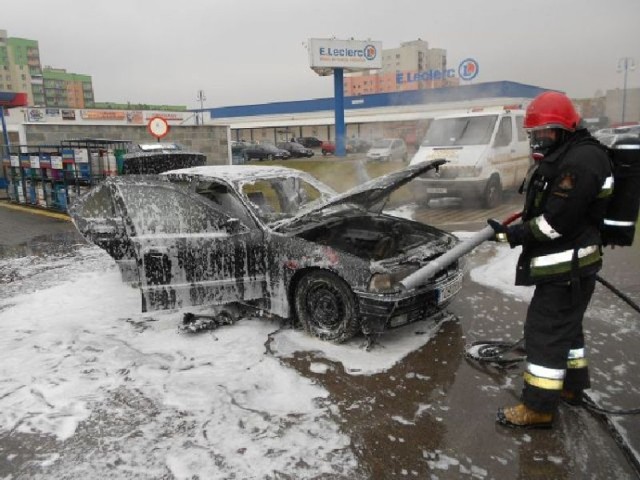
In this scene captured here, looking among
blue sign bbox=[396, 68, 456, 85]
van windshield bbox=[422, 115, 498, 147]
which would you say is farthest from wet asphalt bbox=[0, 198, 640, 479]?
blue sign bbox=[396, 68, 456, 85]

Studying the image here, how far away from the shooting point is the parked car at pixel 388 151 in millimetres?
25578

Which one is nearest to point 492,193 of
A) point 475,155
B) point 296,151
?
point 475,155

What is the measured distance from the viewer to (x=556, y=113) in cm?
299

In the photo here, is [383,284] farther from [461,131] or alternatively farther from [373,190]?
[461,131]

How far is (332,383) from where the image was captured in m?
3.81

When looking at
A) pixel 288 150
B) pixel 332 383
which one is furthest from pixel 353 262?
pixel 288 150

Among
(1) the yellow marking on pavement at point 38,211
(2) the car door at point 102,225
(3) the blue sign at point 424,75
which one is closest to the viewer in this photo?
(2) the car door at point 102,225

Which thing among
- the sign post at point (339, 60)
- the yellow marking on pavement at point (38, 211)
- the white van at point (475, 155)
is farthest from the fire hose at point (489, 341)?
the sign post at point (339, 60)

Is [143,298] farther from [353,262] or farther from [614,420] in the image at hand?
[614,420]

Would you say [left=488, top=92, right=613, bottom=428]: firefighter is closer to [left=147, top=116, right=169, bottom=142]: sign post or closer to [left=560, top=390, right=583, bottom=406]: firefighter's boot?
[left=560, top=390, right=583, bottom=406]: firefighter's boot

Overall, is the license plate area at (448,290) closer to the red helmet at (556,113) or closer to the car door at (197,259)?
the car door at (197,259)

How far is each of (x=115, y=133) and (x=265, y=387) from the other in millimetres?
15123

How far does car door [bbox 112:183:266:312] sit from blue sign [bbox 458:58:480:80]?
27.9 m

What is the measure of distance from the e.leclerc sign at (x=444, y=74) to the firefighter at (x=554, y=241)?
94.0 feet
